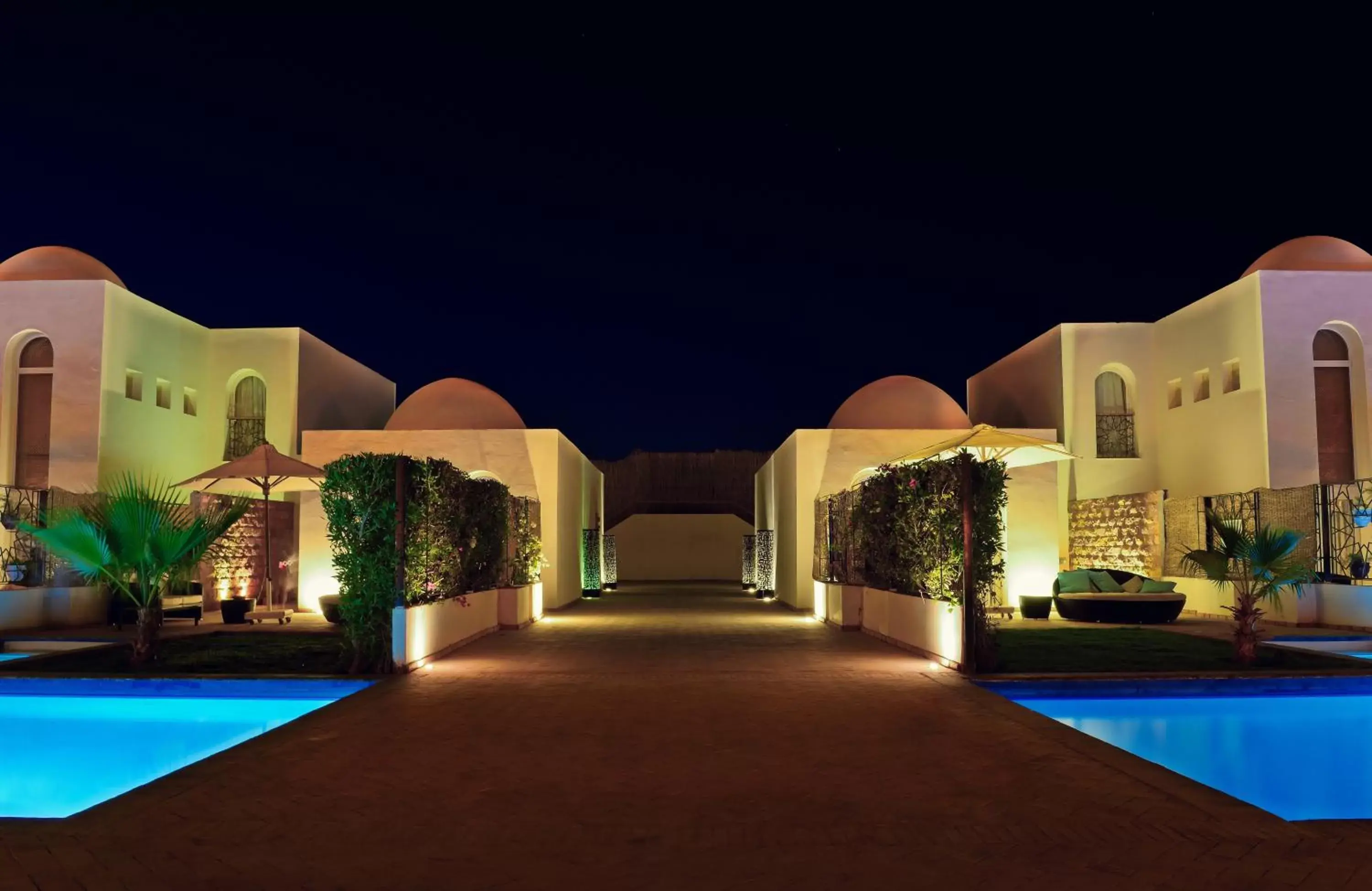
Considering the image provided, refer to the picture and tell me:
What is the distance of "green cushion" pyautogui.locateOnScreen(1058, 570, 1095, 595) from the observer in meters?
16.5

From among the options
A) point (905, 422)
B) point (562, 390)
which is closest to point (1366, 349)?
point (905, 422)

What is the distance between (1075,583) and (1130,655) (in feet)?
18.3

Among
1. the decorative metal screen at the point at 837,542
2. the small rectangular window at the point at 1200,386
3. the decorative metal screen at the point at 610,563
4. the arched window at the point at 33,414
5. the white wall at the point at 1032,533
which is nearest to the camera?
the decorative metal screen at the point at 837,542

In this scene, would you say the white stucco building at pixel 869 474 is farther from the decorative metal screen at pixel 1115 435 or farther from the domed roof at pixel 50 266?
the domed roof at pixel 50 266

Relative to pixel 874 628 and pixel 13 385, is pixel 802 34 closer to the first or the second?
pixel 874 628

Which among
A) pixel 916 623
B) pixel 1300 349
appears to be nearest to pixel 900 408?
pixel 1300 349

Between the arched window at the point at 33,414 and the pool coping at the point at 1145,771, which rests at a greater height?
the arched window at the point at 33,414

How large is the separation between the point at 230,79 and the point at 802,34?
12.5 metres

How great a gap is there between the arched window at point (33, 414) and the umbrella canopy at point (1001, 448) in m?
15.6

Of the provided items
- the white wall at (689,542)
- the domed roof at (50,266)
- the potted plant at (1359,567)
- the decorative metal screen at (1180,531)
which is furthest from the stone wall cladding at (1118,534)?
the domed roof at (50,266)

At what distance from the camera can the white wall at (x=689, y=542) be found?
3478cm

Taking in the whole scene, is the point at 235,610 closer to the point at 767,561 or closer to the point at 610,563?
the point at 767,561

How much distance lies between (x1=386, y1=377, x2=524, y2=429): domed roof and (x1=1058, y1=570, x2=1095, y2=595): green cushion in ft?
38.8

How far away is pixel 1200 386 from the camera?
20.2m
